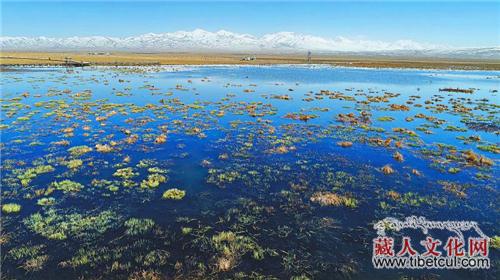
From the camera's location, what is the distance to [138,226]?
602 inches

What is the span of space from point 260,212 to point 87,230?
9.14 metres

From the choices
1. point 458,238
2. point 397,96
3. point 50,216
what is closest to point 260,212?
point 458,238

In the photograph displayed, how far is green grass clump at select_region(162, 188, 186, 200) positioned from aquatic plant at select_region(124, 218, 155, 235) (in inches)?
104

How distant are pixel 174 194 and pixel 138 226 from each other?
3.60m

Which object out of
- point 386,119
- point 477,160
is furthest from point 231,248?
point 386,119

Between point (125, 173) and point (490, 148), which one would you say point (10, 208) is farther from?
point (490, 148)

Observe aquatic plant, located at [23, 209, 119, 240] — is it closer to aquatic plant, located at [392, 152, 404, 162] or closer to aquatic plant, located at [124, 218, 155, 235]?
aquatic plant, located at [124, 218, 155, 235]

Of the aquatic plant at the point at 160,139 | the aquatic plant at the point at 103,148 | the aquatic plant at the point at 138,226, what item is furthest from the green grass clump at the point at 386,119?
the aquatic plant at the point at 138,226

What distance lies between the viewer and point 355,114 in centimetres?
4384

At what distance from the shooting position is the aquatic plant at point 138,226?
48.9ft

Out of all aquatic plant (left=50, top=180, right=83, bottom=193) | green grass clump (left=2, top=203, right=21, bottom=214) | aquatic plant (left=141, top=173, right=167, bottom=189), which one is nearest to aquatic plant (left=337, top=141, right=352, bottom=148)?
aquatic plant (left=141, top=173, right=167, bottom=189)

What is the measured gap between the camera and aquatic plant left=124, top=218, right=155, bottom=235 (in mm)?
14898

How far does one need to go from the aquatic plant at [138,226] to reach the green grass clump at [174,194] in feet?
8.66

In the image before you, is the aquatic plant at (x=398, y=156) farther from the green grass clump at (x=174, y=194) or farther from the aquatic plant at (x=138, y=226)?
the aquatic plant at (x=138, y=226)
